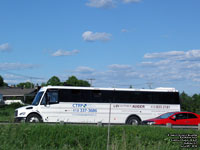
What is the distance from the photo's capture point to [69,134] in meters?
17.3

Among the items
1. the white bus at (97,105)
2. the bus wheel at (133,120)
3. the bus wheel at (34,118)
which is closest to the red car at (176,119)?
the bus wheel at (133,120)

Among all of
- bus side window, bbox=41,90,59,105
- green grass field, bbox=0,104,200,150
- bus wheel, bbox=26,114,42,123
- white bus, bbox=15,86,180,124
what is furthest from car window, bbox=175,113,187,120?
bus wheel, bbox=26,114,42,123

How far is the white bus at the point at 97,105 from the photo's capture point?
25.8 m

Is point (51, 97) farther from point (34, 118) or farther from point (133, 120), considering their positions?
point (133, 120)

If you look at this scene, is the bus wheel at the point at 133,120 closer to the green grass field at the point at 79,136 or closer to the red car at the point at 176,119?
the red car at the point at 176,119

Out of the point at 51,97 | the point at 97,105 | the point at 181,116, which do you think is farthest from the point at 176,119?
the point at 51,97

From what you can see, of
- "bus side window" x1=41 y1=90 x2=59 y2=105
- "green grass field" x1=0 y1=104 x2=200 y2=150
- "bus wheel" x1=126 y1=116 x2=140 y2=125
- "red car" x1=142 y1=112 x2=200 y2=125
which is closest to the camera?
"green grass field" x1=0 y1=104 x2=200 y2=150

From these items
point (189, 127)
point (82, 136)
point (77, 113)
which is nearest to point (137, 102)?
point (77, 113)

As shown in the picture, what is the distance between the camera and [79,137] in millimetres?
17266

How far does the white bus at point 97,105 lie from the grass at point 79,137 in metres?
7.39

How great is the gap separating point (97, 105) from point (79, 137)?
10.2 metres

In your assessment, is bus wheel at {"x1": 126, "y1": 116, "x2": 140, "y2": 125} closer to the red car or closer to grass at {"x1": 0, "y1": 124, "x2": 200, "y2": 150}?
the red car

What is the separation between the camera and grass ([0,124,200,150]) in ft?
50.4

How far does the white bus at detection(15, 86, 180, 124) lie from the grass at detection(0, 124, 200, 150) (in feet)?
24.2
